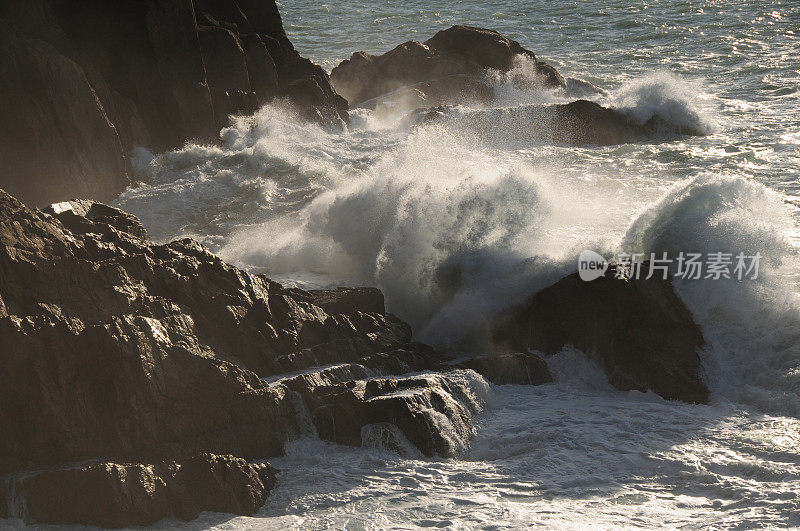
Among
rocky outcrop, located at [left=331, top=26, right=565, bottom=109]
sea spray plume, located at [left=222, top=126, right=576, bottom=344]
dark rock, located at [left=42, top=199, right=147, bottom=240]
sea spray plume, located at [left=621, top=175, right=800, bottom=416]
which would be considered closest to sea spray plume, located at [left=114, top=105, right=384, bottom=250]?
sea spray plume, located at [left=222, top=126, right=576, bottom=344]

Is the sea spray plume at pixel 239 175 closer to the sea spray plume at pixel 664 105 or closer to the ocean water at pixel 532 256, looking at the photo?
the ocean water at pixel 532 256

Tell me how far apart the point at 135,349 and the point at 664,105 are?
1659 cm

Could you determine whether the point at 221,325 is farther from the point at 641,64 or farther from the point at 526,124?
the point at 641,64

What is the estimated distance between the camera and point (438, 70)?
82.6 ft

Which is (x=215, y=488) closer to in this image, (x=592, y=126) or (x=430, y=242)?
(x=430, y=242)

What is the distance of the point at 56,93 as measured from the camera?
1466 cm

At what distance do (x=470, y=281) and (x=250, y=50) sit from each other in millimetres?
12008

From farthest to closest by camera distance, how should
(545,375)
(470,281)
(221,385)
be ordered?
1. (470,281)
2. (545,375)
3. (221,385)

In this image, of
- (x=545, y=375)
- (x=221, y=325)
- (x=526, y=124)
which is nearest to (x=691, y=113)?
(x=526, y=124)

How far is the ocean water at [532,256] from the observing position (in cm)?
721

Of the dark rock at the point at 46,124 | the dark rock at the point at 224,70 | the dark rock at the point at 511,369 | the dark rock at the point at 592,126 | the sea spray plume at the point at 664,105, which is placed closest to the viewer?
the dark rock at the point at 511,369

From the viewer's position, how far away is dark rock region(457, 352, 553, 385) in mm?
9305

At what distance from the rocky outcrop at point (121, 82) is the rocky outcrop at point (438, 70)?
2.79m

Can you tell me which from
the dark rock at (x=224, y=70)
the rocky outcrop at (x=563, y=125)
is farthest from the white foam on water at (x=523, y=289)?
the rocky outcrop at (x=563, y=125)
